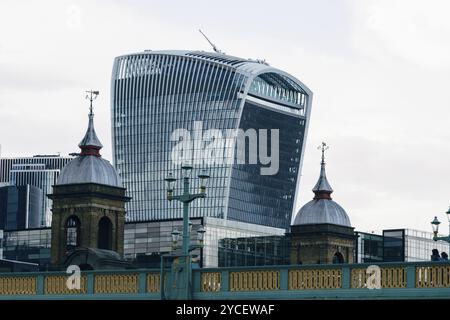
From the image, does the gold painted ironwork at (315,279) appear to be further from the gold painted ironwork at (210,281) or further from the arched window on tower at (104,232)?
the arched window on tower at (104,232)

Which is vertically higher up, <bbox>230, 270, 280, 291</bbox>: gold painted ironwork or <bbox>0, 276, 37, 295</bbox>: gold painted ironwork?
<bbox>0, 276, 37, 295</bbox>: gold painted ironwork

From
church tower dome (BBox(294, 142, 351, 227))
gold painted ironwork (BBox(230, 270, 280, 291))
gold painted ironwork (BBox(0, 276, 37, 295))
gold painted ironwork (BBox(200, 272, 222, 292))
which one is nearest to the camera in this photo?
gold painted ironwork (BBox(230, 270, 280, 291))

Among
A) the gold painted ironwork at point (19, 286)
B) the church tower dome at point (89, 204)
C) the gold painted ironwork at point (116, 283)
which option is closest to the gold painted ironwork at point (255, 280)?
the gold painted ironwork at point (116, 283)

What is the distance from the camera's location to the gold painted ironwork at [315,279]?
64812mm

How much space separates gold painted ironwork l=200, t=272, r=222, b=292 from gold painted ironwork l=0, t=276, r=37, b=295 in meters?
11.2

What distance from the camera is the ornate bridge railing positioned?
204 feet

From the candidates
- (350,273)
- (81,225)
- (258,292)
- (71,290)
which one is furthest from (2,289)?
(81,225)

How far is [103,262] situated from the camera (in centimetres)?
10556

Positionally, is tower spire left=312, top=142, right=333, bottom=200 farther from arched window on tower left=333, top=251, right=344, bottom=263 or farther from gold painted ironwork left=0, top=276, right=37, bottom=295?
gold painted ironwork left=0, top=276, right=37, bottom=295

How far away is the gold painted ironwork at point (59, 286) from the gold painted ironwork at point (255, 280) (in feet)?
31.7

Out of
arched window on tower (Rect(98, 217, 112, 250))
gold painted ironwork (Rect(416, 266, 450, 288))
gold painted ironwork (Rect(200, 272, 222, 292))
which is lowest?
gold painted ironwork (Rect(416, 266, 450, 288))

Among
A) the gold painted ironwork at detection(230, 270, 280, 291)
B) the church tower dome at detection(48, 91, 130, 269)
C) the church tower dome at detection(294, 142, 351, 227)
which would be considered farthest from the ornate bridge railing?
the church tower dome at detection(294, 142, 351, 227)
